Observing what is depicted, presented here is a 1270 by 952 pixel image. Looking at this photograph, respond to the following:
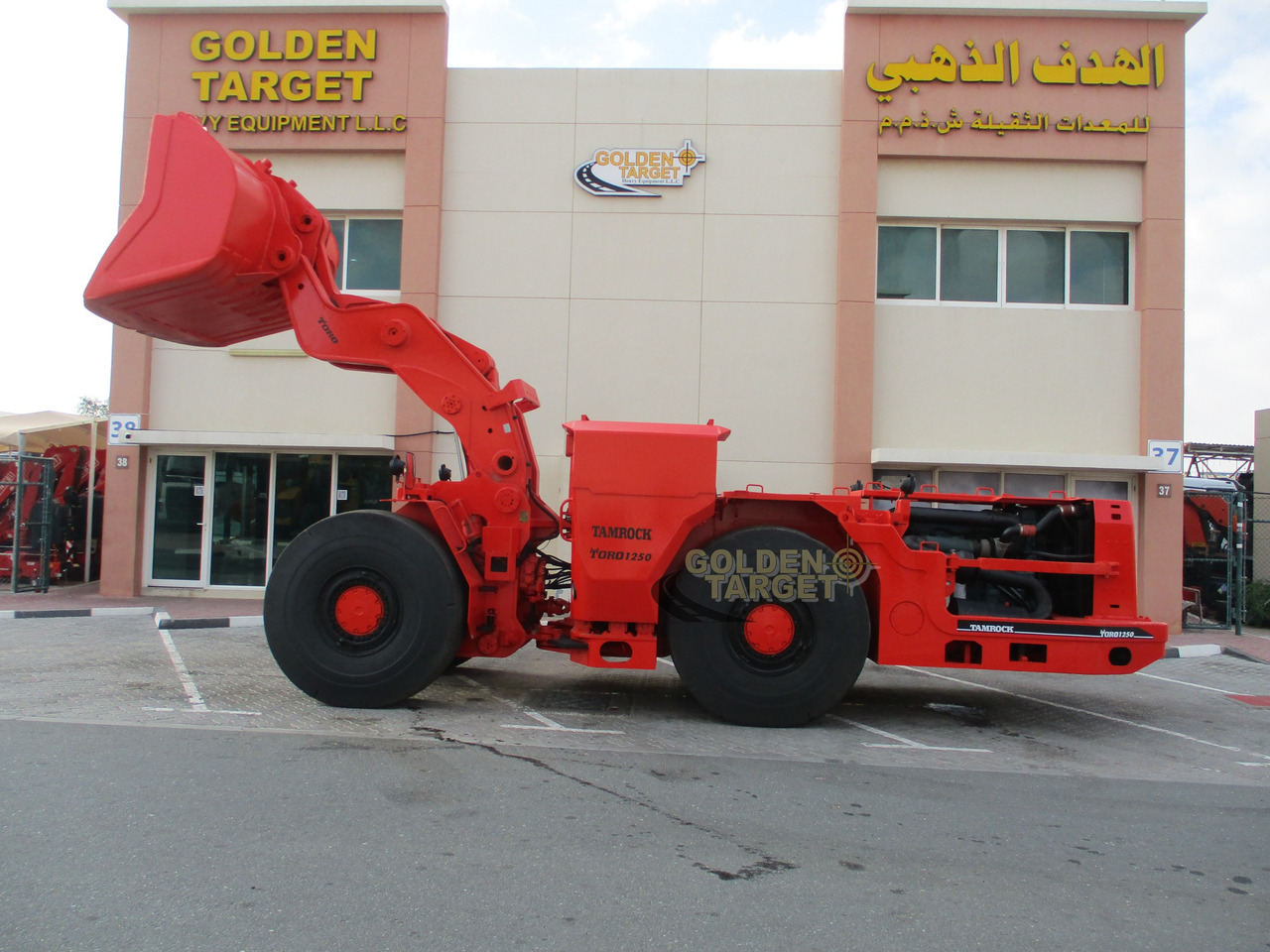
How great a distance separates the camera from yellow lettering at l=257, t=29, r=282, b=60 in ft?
45.6

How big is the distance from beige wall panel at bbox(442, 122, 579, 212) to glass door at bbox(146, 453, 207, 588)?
596 centimetres

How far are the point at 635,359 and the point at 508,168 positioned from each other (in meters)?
3.58

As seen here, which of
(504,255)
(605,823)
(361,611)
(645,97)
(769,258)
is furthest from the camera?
(504,255)

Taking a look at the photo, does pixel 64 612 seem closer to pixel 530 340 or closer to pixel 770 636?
pixel 530 340

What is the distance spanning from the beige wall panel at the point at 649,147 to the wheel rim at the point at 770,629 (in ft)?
27.0

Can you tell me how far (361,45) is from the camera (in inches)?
543

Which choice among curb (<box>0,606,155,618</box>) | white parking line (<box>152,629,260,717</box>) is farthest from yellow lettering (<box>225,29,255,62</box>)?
white parking line (<box>152,629,260,717</box>)

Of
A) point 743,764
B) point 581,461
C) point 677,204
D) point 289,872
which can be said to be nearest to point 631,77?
point 677,204

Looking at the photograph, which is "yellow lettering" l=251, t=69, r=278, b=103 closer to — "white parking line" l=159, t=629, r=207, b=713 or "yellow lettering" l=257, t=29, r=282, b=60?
"yellow lettering" l=257, t=29, r=282, b=60

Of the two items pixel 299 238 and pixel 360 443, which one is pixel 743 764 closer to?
pixel 299 238

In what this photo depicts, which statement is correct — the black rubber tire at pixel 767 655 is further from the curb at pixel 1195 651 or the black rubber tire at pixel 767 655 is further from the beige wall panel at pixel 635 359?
the curb at pixel 1195 651

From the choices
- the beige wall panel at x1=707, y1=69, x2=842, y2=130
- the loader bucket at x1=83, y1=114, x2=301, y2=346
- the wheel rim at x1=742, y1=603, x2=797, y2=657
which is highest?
the beige wall panel at x1=707, y1=69, x2=842, y2=130

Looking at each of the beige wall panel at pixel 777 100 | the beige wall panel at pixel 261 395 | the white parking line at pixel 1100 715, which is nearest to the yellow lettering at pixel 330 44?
the beige wall panel at pixel 261 395

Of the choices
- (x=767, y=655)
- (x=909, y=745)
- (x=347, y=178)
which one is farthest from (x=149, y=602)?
(x=909, y=745)
